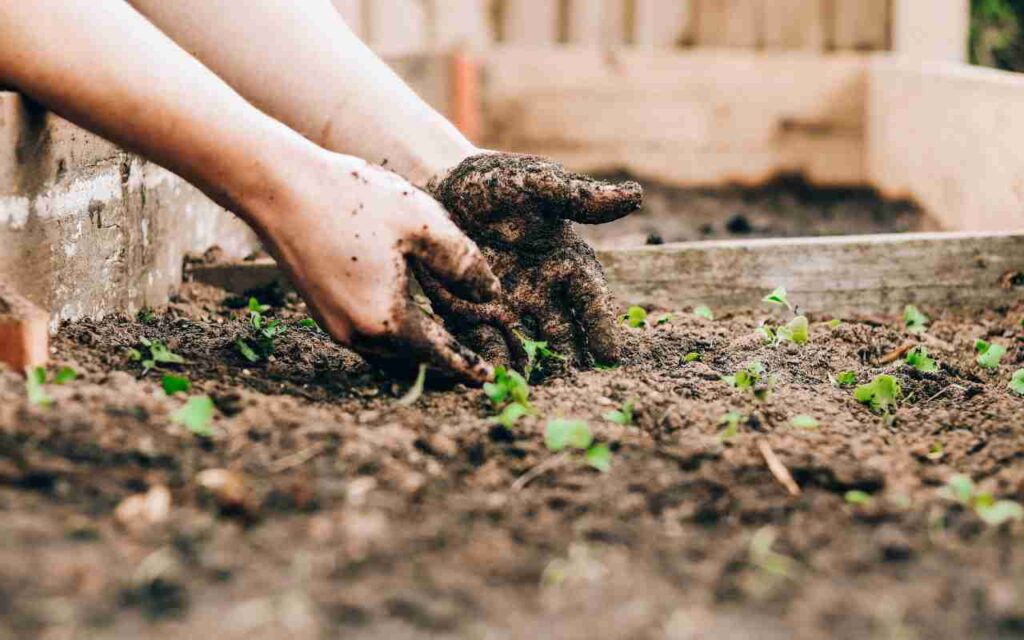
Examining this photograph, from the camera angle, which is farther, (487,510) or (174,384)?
(174,384)

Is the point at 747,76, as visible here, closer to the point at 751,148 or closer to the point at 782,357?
the point at 751,148

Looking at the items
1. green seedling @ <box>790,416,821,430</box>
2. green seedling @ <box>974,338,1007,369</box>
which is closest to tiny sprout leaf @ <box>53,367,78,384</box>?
green seedling @ <box>790,416,821,430</box>

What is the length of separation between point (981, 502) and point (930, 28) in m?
3.91

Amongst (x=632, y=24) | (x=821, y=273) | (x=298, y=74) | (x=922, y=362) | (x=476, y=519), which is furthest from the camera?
(x=632, y=24)

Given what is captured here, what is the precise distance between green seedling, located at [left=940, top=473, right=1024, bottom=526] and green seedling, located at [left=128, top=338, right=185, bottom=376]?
3.45ft

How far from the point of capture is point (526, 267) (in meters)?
1.79

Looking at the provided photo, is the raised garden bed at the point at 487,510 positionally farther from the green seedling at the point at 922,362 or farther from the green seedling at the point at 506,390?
the green seedling at the point at 922,362

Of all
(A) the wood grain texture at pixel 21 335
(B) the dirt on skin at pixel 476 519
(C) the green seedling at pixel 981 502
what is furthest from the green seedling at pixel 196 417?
(C) the green seedling at pixel 981 502

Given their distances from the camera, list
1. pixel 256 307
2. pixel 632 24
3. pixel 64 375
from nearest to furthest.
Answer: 1. pixel 64 375
2. pixel 256 307
3. pixel 632 24

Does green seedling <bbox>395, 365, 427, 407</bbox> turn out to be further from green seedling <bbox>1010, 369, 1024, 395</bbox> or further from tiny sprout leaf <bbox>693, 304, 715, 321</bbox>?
green seedling <bbox>1010, 369, 1024, 395</bbox>

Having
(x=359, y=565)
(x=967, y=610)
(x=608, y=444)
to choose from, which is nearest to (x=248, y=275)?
(x=608, y=444)

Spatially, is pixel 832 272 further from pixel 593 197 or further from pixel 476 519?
pixel 476 519

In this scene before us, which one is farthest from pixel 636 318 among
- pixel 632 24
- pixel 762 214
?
pixel 632 24

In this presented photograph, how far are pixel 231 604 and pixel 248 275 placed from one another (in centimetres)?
148
